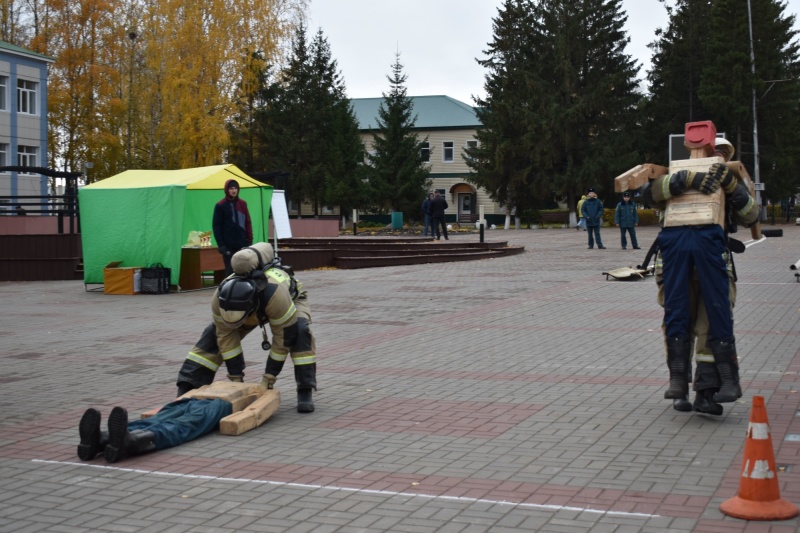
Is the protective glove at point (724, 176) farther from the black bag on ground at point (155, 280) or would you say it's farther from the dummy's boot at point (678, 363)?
the black bag on ground at point (155, 280)

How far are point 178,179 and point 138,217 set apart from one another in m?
1.06

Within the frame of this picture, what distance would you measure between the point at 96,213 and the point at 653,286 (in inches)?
421

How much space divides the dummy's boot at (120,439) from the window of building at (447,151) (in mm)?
72809

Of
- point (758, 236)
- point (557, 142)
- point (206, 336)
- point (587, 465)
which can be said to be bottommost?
point (587, 465)

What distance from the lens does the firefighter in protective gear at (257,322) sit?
23.6 feet

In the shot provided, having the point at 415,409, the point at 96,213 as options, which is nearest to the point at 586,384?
the point at 415,409

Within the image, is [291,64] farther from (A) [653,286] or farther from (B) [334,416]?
(B) [334,416]

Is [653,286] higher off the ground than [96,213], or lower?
lower

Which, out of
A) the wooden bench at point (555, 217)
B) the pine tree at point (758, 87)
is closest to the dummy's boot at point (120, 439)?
the pine tree at point (758, 87)

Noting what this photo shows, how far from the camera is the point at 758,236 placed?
7898mm

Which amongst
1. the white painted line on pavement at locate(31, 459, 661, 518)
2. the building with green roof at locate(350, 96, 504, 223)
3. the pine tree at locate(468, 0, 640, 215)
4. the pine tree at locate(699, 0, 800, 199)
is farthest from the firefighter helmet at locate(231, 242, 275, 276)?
the building with green roof at locate(350, 96, 504, 223)

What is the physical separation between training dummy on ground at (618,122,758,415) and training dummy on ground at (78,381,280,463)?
2996mm

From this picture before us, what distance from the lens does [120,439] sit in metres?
6.26

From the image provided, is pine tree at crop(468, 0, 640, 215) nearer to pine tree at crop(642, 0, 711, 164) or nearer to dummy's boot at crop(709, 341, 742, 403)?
pine tree at crop(642, 0, 711, 164)
